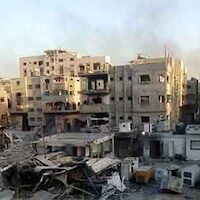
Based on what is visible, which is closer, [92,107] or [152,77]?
[152,77]

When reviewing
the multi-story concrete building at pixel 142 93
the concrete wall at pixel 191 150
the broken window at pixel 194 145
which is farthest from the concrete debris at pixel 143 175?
the multi-story concrete building at pixel 142 93

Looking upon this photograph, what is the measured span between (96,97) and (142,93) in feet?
21.9

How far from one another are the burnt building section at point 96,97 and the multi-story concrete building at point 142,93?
1.08 meters

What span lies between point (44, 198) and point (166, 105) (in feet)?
85.2

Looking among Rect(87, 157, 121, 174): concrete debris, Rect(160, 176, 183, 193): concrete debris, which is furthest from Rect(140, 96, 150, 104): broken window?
Rect(160, 176, 183, 193): concrete debris

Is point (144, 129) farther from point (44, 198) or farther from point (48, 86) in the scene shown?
point (48, 86)

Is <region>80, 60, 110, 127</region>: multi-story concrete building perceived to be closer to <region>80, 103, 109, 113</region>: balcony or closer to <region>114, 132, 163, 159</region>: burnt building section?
<region>80, 103, 109, 113</region>: balcony

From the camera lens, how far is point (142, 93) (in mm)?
45500

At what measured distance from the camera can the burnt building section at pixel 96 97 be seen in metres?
47.0

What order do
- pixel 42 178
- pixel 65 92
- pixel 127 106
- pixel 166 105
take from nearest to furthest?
pixel 42 178, pixel 166 105, pixel 127 106, pixel 65 92

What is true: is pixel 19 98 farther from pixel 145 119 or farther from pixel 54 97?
pixel 145 119

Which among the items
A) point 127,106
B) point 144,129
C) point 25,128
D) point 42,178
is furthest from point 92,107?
point 42,178

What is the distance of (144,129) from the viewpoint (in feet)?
119

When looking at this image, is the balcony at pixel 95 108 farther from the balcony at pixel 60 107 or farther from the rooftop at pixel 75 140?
the rooftop at pixel 75 140
